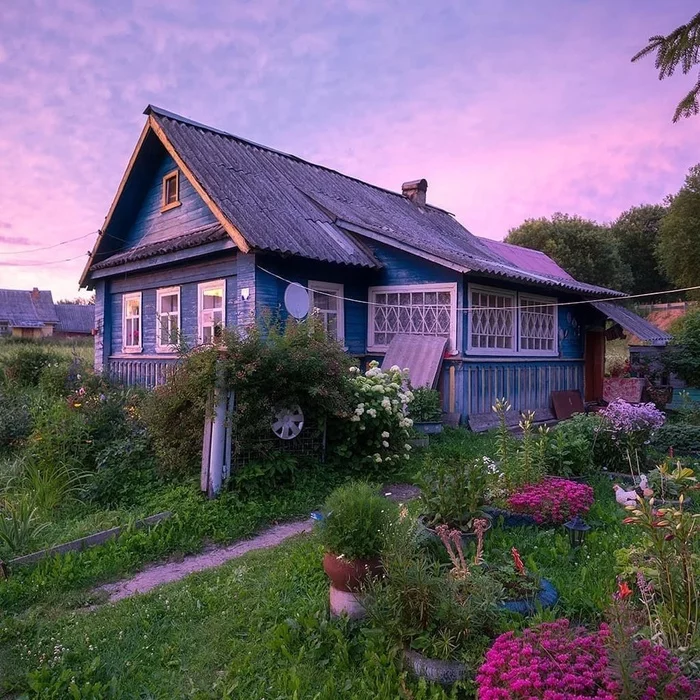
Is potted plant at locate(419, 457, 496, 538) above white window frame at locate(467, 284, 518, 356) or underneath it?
underneath

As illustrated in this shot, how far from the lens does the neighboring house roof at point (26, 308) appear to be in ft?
176

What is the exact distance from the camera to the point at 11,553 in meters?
5.14

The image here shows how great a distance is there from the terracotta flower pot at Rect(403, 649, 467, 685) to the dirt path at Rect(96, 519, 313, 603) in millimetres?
2483

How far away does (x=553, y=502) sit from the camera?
192 inches

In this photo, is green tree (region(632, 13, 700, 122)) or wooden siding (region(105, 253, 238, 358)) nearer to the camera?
green tree (region(632, 13, 700, 122))

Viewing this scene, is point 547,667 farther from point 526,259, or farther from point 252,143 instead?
point 526,259

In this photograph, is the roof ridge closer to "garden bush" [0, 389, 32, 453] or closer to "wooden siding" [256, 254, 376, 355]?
"wooden siding" [256, 254, 376, 355]

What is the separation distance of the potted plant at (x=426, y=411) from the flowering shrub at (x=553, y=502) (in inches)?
171

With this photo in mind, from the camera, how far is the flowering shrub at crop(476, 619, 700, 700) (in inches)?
83.7

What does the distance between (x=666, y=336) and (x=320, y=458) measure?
1264cm

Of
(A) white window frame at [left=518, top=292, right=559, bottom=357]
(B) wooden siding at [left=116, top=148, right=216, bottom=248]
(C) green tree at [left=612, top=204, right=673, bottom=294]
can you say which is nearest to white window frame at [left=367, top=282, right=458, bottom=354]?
(A) white window frame at [left=518, top=292, right=559, bottom=357]

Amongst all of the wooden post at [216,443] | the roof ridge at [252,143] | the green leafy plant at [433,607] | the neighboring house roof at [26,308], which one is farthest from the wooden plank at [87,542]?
the neighboring house roof at [26,308]

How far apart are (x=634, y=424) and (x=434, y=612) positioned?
4739 millimetres

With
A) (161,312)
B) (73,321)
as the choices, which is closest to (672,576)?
(161,312)
